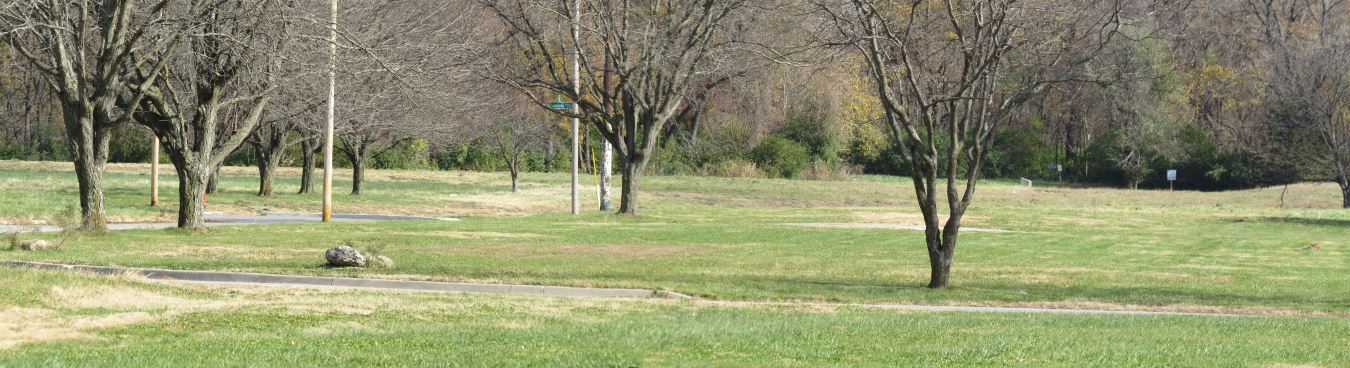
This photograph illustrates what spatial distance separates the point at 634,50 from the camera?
4141cm

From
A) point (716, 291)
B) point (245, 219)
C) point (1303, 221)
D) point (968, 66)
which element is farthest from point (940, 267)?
point (1303, 221)

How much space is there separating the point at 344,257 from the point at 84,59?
782cm

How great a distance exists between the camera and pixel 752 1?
37219mm

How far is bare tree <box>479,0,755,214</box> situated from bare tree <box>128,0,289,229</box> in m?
10.4

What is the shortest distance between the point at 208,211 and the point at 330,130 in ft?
19.5

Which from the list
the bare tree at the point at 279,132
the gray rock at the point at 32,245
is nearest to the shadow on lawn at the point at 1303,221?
the bare tree at the point at 279,132

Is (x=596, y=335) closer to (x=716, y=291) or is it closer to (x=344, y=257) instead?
(x=716, y=291)

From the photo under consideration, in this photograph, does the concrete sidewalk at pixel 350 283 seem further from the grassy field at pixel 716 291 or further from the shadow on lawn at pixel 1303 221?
the shadow on lawn at pixel 1303 221

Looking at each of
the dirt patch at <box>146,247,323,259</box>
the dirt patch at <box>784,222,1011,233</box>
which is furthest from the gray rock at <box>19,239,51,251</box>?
the dirt patch at <box>784,222,1011,233</box>

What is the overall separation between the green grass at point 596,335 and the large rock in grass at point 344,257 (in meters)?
3.24

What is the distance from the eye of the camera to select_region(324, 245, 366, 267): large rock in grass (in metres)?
19.2

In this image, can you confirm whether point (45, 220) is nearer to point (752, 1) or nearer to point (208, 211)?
point (208, 211)

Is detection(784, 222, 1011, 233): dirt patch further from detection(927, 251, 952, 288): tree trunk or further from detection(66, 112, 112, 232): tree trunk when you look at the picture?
detection(66, 112, 112, 232): tree trunk

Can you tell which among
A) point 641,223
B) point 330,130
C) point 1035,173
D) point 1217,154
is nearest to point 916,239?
point 641,223
